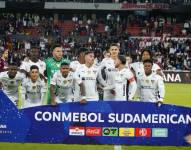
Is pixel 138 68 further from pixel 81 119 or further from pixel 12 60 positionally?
pixel 12 60

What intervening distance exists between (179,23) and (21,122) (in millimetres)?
40430

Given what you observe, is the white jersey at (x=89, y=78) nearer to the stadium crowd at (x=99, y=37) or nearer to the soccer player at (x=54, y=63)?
the soccer player at (x=54, y=63)

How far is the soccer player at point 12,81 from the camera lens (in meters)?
11.9

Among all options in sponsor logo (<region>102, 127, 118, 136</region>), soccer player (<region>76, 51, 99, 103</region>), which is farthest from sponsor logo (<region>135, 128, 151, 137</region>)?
soccer player (<region>76, 51, 99, 103</region>)

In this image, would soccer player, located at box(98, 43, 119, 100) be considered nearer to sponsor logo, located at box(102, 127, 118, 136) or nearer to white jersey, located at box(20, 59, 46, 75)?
white jersey, located at box(20, 59, 46, 75)

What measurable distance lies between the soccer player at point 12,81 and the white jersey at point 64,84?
107 centimetres

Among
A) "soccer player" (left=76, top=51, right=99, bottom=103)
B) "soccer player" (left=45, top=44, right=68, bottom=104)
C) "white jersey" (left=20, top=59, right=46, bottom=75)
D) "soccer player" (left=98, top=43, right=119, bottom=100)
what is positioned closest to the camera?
"soccer player" (left=76, top=51, right=99, bottom=103)

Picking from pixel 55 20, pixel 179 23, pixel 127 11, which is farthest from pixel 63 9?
pixel 179 23

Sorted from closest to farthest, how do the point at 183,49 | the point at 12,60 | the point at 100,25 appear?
the point at 12,60, the point at 183,49, the point at 100,25

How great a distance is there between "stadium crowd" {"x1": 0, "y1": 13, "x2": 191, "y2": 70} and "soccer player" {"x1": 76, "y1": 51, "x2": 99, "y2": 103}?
25.8 m

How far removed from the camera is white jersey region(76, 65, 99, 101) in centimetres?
1130

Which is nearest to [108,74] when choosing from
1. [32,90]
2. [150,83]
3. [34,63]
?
[150,83]

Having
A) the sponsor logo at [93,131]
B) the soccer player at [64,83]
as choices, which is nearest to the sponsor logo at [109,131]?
the sponsor logo at [93,131]

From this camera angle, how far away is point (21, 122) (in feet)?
30.4
